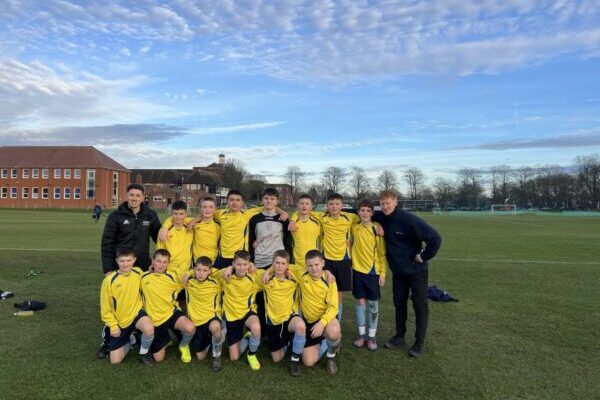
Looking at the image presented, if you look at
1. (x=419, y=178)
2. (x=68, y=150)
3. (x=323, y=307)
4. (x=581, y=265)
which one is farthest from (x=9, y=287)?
(x=419, y=178)

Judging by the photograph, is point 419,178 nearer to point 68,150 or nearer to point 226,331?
point 68,150

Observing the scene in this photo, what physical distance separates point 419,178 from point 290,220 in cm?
11302

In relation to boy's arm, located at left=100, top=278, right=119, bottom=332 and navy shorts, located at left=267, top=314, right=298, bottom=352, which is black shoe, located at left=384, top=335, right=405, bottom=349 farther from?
boy's arm, located at left=100, top=278, right=119, bottom=332

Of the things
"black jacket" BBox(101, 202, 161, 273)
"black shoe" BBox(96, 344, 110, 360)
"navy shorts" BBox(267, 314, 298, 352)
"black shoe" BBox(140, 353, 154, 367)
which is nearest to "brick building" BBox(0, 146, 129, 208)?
"black jacket" BBox(101, 202, 161, 273)

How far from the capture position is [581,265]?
40.7 ft

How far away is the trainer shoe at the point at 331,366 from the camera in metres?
4.68

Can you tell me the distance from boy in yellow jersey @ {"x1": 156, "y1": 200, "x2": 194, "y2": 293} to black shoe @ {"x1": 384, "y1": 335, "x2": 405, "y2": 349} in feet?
8.94

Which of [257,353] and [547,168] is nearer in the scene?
[257,353]

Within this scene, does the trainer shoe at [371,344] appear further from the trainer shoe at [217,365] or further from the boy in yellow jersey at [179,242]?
the boy in yellow jersey at [179,242]

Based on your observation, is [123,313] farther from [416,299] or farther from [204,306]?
[416,299]

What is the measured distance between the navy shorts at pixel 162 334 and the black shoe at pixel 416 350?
278 cm

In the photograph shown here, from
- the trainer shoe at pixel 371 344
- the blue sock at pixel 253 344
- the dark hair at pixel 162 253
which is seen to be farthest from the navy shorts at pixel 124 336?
the trainer shoe at pixel 371 344

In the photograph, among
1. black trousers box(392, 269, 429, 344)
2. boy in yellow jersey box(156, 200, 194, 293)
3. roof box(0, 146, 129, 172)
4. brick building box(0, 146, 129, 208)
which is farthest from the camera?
roof box(0, 146, 129, 172)

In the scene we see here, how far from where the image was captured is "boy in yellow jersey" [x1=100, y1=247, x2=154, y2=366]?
4852 millimetres
